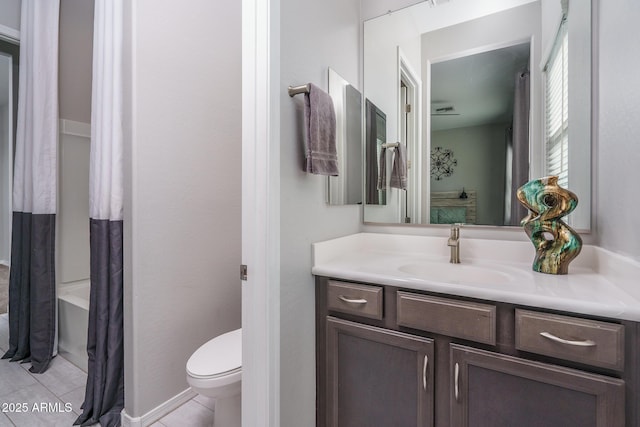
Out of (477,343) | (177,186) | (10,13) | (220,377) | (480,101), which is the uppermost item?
(10,13)

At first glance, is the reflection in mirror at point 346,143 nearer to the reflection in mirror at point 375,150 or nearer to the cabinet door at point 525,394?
the reflection in mirror at point 375,150

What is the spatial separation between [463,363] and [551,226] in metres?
0.64

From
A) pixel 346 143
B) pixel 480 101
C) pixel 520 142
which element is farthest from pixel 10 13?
pixel 520 142

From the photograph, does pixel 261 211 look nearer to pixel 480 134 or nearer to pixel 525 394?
pixel 525 394

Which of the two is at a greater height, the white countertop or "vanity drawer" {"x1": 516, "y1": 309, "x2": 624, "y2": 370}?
the white countertop

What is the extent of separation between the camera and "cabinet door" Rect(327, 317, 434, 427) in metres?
1.02

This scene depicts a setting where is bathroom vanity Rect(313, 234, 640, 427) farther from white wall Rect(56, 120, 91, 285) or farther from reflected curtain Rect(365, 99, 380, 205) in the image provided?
white wall Rect(56, 120, 91, 285)

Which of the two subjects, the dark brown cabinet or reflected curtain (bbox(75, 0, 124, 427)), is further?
reflected curtain (bbox(75, 0, 124, 427))

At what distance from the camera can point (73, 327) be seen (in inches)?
79.0

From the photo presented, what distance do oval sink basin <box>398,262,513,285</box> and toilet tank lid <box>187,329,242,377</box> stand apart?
34.4 inches

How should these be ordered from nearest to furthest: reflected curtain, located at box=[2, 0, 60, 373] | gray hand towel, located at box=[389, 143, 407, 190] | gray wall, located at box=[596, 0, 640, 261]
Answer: gray wall, located at box=[596, 0, 640, 261]
gray hand towel, located at box=[389, 143, 407, 190]
reflected curtain, located at box=[2, 0, 60, 373]

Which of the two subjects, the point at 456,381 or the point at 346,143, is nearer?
the point at 456,381

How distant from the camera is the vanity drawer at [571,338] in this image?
2.48 ft

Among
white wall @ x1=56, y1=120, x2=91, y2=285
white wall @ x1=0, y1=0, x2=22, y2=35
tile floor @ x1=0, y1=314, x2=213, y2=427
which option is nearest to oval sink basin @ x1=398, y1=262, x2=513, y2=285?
tile floor @ x1=0, y1=314, x2=213, y2=427
